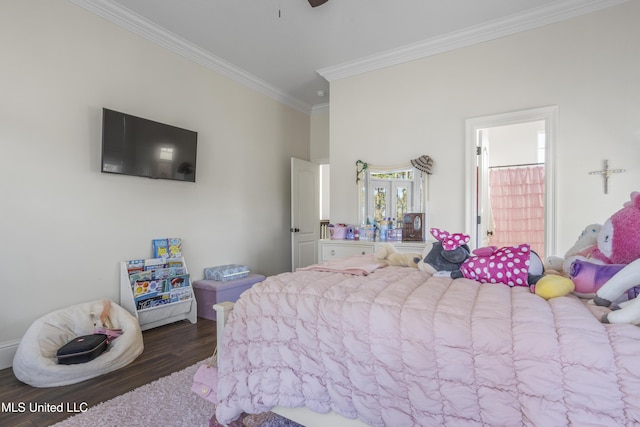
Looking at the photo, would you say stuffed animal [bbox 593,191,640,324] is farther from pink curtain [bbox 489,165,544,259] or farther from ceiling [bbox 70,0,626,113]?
pink curtain [bbox 489,165,544,259]

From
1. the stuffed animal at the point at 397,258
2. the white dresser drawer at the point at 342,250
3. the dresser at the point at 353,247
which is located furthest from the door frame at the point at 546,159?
the stuffed animal at the point at 397,258

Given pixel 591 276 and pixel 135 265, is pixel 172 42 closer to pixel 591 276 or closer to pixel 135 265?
pixel 135 265

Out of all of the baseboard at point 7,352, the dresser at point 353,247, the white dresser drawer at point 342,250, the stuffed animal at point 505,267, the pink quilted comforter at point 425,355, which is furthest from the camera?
the white dresser drawer at point 342,250

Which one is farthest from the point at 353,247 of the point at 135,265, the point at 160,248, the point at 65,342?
the point at 65,342

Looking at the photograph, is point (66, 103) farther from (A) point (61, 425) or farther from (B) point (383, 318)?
(B) point (383, 318)

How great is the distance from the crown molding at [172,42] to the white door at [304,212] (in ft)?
3.72

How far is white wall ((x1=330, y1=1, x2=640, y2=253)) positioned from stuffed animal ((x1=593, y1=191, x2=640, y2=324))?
166 centimetres

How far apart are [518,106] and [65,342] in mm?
4278

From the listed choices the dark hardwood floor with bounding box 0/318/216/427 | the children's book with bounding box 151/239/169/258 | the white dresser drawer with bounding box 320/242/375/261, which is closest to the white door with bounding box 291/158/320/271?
the white dresser drawer with bounding box 320/242/375/261

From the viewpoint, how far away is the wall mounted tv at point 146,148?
2.68m

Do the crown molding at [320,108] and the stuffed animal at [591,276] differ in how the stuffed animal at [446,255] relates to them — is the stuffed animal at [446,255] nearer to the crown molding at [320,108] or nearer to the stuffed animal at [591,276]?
the stuffed animal at [591,276]

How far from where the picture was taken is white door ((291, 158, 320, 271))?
15.3ft

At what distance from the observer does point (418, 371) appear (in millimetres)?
1019

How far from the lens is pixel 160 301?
9.84 feet
